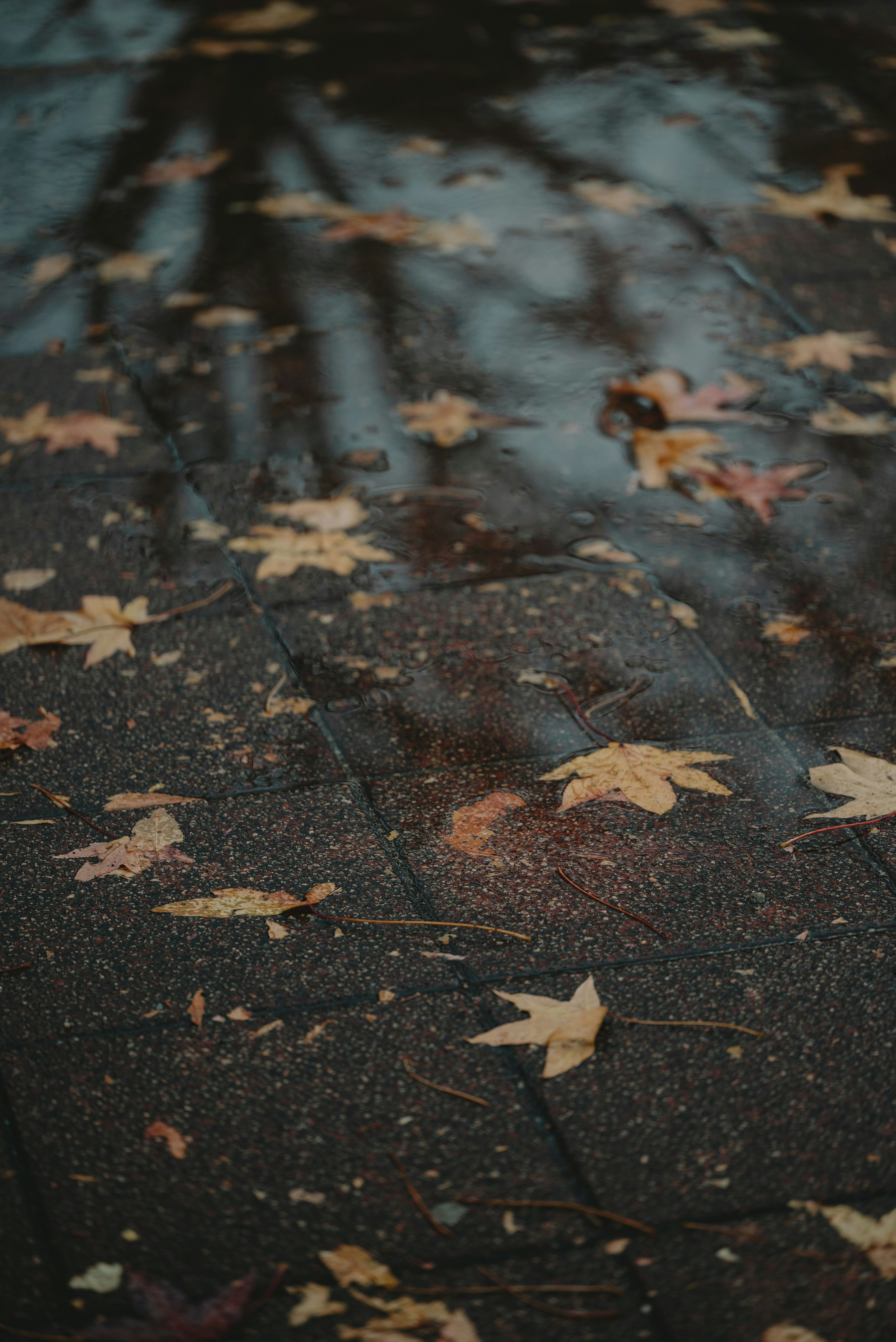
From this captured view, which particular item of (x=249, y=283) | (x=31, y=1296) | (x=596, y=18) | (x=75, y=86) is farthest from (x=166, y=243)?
(x=31, y=1296)

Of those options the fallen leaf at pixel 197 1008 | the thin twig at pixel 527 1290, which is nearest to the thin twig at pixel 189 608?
the fallen leaf at pixel 197 1008

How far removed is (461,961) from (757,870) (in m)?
0.58

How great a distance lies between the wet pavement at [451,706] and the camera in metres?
1.64

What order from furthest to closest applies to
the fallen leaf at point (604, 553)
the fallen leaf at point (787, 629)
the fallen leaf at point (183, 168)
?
the fallen leaf at point (183, 168), the fallen leaf at point (604, 553), the fallen leaf at point (787, 629)

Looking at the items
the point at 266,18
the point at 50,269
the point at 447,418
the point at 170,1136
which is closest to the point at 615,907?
the point at 170,1136

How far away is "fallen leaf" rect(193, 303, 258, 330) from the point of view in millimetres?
4016

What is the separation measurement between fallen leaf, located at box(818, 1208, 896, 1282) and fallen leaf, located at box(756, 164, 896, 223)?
13.1 ft

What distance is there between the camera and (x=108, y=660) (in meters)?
2.70

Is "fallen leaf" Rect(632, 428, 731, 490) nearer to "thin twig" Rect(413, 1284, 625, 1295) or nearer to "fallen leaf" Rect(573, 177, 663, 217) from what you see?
"fallen leaf" Rect(573, 177, 663, 217)

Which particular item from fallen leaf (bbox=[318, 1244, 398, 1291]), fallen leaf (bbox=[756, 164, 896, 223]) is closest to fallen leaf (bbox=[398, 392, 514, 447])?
fallen leaf (bbox=[756, 164, 896, 223])

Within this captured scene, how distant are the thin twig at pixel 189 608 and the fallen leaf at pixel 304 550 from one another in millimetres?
89

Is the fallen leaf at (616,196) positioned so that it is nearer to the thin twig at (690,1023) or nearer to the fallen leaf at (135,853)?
the fallen leaf at (135,853)

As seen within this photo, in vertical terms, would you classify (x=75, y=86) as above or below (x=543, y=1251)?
above

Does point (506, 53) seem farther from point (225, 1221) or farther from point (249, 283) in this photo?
point (225, 1221)
